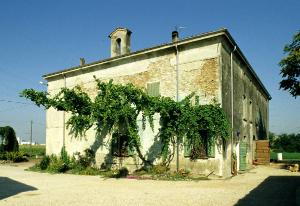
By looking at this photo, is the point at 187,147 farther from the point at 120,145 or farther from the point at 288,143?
the point at 288,143

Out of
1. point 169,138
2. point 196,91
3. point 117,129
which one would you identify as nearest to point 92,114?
point 117,129

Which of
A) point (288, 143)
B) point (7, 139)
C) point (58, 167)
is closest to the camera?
point (58, 167)

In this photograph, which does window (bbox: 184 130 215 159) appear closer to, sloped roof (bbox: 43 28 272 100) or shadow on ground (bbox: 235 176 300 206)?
shadow on ground (bbox: 235 176 300 206)

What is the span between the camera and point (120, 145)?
19.3 metres

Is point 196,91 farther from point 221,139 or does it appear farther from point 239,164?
point 239,164

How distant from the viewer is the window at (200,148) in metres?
15.7

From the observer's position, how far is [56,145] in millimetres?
22797

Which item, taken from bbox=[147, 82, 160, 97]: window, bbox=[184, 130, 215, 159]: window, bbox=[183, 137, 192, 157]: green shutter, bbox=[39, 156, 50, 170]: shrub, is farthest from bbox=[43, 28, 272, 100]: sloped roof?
bbox=[39, 156, 50, 170]: shrub

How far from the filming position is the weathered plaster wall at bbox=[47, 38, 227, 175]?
52.6 feet

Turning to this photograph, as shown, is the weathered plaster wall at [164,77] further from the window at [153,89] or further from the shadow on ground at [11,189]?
the shadow on ground at [11,189]

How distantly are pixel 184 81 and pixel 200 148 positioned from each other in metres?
3.65

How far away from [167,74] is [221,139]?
15.5 ft

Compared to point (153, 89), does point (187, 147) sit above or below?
below

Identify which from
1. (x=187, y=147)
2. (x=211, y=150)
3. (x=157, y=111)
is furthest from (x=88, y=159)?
(x=211, y=150)
